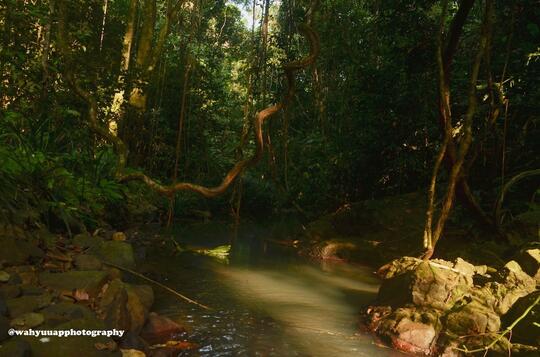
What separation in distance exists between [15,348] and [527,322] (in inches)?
→ 155

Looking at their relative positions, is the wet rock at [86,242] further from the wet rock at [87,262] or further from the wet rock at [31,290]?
the wet rock at [31,290]

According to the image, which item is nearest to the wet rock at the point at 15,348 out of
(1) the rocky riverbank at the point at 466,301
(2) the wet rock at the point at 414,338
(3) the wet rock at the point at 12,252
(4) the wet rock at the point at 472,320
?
(3) the wet rock at the point at 12,252

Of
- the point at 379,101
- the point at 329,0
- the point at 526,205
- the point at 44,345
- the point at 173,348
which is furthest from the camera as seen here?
the point at 329,0

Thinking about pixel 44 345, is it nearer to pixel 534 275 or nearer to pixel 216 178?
pixel 534 275

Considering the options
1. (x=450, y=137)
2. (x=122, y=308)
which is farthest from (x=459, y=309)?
(x=122, y=308)

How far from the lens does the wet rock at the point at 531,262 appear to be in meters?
4.94

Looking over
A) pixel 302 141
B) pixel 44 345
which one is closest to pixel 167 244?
pixel 44 345

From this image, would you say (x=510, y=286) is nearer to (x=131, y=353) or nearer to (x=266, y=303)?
(x=266, y=303)

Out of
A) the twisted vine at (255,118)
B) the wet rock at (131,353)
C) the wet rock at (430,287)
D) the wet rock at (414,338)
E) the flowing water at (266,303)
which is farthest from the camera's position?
the twisted vine at (255,118)

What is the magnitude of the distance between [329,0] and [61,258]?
11.6 m

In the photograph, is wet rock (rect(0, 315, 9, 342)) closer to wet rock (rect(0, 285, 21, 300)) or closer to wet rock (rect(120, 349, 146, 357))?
wet rock (rect(0, 285, 21, 300))

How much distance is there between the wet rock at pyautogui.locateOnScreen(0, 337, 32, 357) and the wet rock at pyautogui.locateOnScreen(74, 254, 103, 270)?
1441 mm

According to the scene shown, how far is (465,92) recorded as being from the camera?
27.2 ft

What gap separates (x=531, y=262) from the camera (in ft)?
16.7
